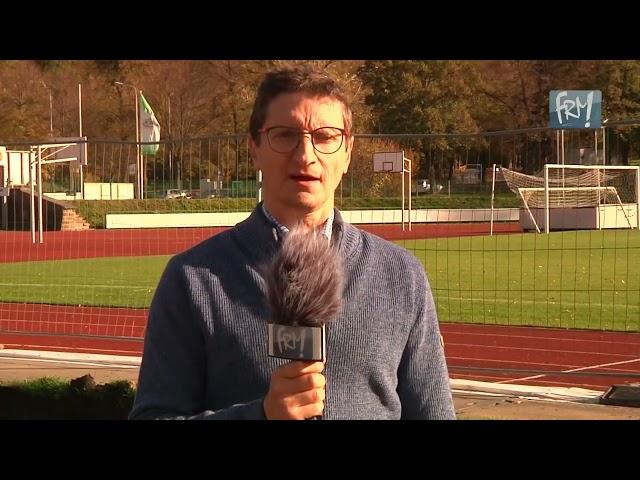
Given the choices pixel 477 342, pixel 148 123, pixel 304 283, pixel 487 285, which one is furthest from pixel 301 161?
pixel 148 123

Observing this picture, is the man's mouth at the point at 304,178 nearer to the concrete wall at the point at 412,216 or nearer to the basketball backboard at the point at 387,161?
the concrete wall at the point at 412,216

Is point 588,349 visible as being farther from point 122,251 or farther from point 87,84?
point 87,84

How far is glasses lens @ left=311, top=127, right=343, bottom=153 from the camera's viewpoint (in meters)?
2.48

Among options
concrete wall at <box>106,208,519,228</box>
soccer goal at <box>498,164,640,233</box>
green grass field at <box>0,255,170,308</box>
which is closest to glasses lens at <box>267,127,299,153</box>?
Answer: concrete wall at <box>106,208,519,228</box>

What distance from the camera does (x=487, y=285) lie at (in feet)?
63.8

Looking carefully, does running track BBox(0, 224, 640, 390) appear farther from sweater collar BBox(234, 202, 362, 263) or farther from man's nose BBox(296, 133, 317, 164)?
man's nose BBox(296, 133, 317, 164)

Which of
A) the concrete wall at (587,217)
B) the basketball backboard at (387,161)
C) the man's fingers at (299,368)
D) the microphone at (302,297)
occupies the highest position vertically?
the basketball backboard at (387,161)

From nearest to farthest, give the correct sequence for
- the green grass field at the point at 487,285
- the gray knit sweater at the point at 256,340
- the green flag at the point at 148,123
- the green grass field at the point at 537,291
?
the gray knit sweater at the point at 256,340 < the green grass field at the point at 537,291 < the green grass field at the point at 487,285 < the green flag at the point at 148,123

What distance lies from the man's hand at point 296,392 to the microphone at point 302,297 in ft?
0.21

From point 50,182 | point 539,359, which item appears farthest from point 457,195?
point 50,182

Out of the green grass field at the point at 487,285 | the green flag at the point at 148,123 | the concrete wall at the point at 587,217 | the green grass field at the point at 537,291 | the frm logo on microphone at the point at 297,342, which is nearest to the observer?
the frm logo on microphone at the point at 297,342

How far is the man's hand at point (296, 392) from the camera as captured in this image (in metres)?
1.87

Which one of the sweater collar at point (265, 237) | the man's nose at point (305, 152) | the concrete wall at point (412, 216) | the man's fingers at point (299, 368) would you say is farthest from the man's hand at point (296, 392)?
the concrete wall at point (412, 216)

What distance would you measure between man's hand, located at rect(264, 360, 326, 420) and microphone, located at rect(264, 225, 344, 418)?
6 centimetres
